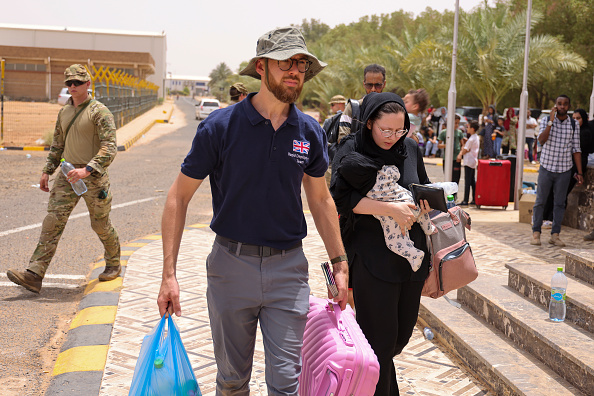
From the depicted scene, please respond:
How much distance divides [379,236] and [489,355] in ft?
5.27

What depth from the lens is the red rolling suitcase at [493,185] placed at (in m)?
13.3

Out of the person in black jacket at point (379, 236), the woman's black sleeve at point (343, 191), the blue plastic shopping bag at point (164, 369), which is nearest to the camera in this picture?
the blue plastic shopping bag at point (164, 369)

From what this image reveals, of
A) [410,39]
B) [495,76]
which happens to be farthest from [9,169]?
[410,39]

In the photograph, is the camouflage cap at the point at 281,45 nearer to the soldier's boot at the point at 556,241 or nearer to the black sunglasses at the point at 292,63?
the black sunglasses at the point at 292,63

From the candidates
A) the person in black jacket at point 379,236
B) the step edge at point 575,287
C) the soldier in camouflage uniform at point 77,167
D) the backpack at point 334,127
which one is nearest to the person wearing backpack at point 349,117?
the backpack at point 334,127

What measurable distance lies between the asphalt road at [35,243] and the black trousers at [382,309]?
2317mm

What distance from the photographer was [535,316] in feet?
16.6

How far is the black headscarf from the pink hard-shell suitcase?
0.81m

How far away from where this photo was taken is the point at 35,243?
28.5ft

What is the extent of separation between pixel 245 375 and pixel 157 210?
900cm

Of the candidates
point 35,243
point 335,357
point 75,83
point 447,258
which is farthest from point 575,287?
point 35,243

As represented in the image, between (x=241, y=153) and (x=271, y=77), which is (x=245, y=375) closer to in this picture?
(x=241, y=153)

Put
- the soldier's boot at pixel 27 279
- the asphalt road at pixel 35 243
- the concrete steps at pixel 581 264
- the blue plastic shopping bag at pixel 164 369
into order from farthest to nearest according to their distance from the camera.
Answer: the soldier's boot at pixel 27 279 < the concrete steps at pixel 581 264 < the asphalt road at pixel 35 243 < the blue plastic shopping bag at pixel 164 369

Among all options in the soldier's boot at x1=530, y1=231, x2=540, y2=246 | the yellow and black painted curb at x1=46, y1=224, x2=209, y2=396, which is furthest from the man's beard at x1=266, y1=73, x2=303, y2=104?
the soldier's boot at x1=530, y1=231, x2=540, y2=246
